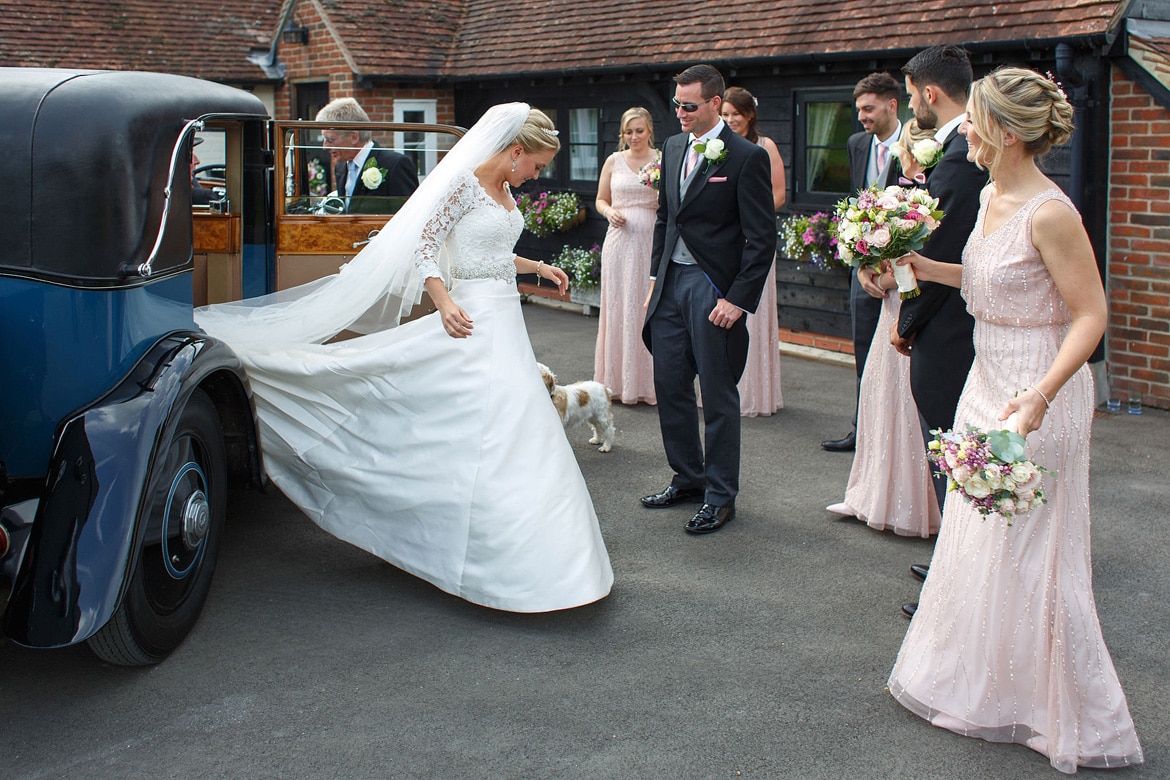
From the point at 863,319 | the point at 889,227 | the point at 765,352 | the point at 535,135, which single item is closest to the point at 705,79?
the point at 535,135

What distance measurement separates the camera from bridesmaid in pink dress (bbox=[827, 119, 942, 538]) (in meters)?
5.77

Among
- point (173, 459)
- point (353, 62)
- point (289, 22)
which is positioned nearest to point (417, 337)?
point (173, 459)

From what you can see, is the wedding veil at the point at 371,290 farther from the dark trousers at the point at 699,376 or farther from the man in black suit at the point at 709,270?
the dark trousers at the point at 699,376

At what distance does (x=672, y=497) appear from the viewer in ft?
20.8

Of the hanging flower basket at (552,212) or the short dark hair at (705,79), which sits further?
the hanging flower basket at (552,212)

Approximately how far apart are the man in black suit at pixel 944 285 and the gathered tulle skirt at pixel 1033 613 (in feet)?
2.96

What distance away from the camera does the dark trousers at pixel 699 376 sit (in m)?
5.86

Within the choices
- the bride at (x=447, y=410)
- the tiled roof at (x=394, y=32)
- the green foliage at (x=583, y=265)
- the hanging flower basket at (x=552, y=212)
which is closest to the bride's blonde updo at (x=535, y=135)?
the bride at (x=447, y=410)

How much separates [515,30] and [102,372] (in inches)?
469

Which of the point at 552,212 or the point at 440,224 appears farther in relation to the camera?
the point at 552,212

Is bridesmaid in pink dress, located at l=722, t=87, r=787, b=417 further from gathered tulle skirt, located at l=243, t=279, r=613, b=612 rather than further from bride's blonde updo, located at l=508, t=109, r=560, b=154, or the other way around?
gathered tulle skirt, located at l=243, t=279, r=613, b=612

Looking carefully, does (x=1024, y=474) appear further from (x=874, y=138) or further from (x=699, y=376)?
(x=874, y=138)

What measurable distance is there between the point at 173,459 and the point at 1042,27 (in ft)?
24.0

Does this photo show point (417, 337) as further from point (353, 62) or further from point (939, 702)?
point (353, 62)
